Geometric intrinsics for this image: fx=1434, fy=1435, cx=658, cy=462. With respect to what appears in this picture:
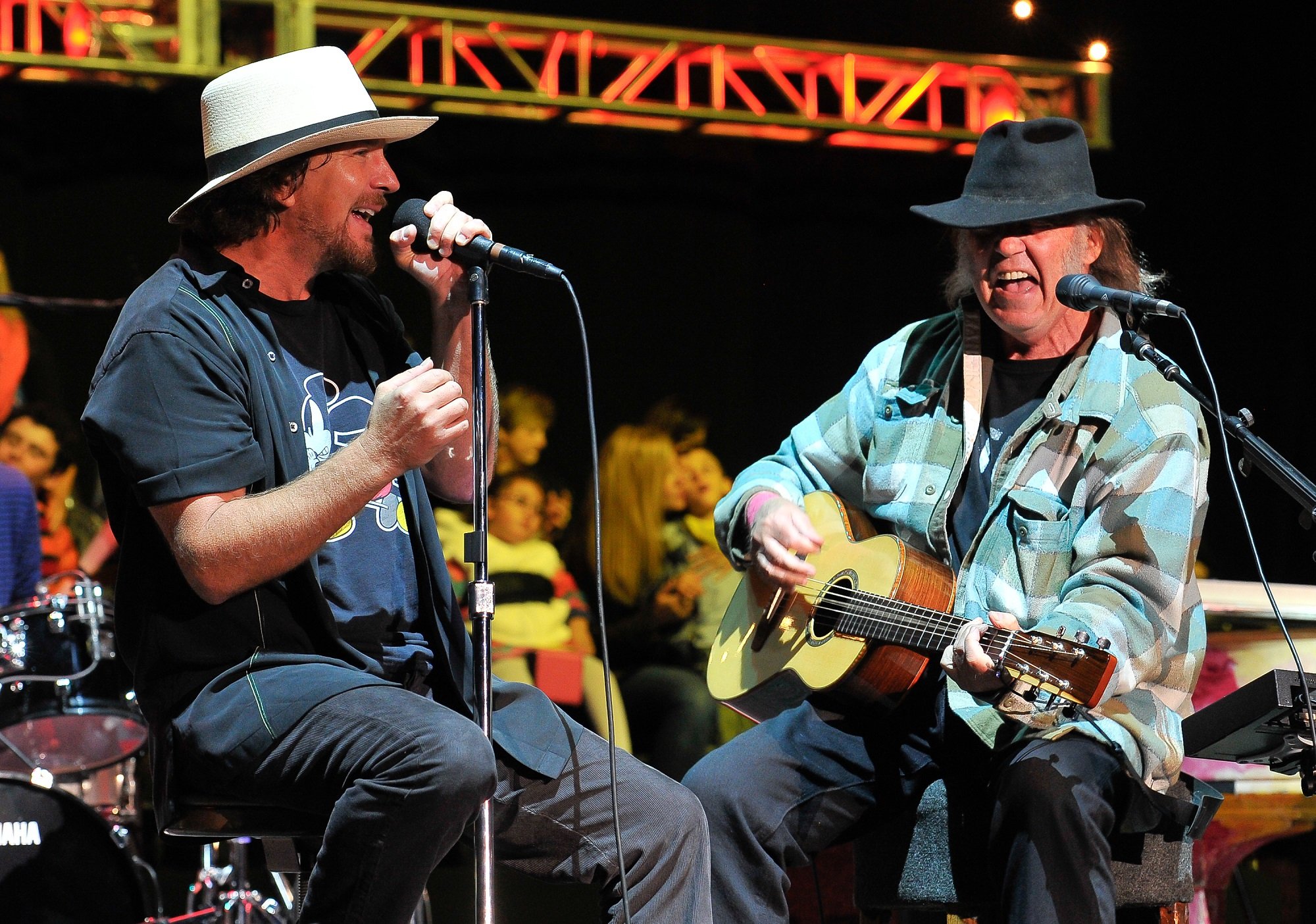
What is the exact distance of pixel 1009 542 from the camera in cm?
313

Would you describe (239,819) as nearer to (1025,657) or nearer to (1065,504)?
(1025,657)

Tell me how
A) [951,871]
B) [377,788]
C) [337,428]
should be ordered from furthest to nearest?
[951,871], [337,428], [377,788]

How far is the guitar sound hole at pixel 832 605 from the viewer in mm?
3252

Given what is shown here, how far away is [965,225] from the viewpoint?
10.6ft

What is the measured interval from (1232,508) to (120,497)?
6.08 m

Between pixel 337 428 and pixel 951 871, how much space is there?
62.3 inches

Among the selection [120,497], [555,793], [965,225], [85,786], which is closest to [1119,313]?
[965,225]

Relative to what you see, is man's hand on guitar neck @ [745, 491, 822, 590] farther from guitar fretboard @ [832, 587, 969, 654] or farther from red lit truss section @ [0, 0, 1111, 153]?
red lit truss section @ [0, 0, 1111, 153]

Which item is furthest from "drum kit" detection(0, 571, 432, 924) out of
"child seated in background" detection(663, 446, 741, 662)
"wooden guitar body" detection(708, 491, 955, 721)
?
"child seated in background" detection(663, 446, 741, 662)

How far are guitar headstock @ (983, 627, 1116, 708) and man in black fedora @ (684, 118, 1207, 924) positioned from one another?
0.03m

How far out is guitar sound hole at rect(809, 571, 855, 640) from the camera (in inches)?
128

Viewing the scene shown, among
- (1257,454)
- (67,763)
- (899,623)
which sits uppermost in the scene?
(1257,454)

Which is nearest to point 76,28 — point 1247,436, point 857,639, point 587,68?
point 587,68

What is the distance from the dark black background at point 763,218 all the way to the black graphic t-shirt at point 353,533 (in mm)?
4541
